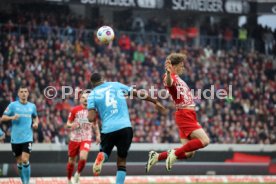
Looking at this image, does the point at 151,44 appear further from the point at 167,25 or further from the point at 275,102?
the point at 275,102

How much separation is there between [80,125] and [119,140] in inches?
206

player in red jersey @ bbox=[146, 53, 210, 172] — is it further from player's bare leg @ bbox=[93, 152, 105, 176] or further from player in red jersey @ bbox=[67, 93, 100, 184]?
player in red jersey @ bbox=[67, 93, 100, 184]

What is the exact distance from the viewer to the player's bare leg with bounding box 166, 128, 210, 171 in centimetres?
1320

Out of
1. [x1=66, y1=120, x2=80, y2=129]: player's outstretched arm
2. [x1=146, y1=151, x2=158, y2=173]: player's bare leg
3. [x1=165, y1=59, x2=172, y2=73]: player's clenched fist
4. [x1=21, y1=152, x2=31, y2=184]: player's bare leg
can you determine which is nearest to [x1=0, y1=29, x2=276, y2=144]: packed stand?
[x1=66, y1=120, x2=80, y2=129]: player's outstretched arm

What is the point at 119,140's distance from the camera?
1252cm

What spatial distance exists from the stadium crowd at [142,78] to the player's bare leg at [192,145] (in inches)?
458

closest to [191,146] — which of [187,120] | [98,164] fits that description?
[187,120]

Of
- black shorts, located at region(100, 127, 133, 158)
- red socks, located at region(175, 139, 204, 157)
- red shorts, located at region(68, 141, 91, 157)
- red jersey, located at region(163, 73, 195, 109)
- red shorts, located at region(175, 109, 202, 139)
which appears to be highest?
red jersey, located at region(163, 73, 195, 109)

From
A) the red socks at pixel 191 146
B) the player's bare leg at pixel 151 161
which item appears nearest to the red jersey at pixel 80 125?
the player's bare leg at pixel 151 161

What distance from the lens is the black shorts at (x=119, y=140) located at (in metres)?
12.5

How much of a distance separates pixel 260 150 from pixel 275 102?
7.43m

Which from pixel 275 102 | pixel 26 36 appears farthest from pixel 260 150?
pixel 26 36

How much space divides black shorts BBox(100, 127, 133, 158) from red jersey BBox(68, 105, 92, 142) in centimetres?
509

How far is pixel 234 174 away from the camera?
24.7 meters
